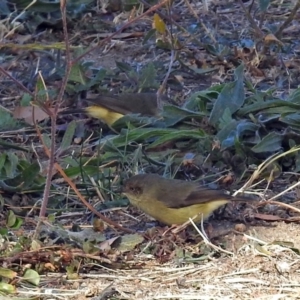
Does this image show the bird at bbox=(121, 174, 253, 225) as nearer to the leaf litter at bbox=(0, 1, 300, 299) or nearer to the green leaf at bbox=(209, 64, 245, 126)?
the leaf litter at bbox=(0, 1, 300, 299)

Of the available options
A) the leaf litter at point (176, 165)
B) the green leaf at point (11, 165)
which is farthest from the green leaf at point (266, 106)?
the green leaf at point (11, 165)

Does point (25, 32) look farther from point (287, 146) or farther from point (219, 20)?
point (287, 146)

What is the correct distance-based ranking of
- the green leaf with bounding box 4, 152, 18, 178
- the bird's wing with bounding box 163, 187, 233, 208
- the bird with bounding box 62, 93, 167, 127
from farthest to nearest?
the bird with bounding box 62, 93, 167, 127 < the green leaf with bounding box 4, 152, 18, 178 < the bird's wing with bounding box 163, 187, 233, 208

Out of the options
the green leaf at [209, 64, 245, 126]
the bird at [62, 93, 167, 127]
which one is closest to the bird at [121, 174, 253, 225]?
the green leaf at [209, 64, 245, 126]

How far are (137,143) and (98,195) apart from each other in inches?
32.1

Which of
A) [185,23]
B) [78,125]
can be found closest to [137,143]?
[78,125]

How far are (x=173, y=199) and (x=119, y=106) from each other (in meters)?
1.90

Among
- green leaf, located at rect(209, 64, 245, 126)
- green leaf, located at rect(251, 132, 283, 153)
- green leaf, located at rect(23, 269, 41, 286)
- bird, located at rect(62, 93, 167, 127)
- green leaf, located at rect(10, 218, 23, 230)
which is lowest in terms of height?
bird, located at rect(62, 93, 167, 127)

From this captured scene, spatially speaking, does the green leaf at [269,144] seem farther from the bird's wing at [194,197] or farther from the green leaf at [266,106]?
the bird's wing at [194,197]

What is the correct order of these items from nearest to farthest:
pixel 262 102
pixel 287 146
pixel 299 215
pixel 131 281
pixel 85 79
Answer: pixel 131 281
pixel 299 215
pixel 287 146
pixel 262 102
pixel 85 79

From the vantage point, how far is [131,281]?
3.92 meters

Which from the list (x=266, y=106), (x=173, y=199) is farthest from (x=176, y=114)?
(x=173, y=199)

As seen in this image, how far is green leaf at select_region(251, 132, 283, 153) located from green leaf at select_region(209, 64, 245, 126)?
18.2 inches

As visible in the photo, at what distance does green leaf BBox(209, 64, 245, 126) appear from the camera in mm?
5812
